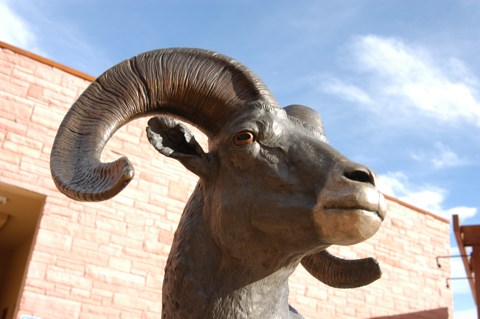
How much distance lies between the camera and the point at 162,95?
94.0 inches

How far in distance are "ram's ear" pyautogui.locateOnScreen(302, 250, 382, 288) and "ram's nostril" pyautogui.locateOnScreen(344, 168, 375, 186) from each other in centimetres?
83

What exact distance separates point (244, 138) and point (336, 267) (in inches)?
38.7

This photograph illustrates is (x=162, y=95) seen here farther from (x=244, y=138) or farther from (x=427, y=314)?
(x=427, y=314)

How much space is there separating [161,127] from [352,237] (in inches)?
35.4

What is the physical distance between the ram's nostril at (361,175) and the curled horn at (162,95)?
1.94 ft

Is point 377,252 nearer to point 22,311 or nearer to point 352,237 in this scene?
point 22,311

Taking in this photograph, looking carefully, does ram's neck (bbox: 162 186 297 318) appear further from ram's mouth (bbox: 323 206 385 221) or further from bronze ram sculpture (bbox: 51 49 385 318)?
ram's mouth (bbox: 323 206 385 221)

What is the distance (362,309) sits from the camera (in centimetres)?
948

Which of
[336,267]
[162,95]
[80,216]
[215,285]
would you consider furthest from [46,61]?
[215,285]

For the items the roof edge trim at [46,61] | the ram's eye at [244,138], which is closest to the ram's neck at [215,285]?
the ram's eye at [244,138]

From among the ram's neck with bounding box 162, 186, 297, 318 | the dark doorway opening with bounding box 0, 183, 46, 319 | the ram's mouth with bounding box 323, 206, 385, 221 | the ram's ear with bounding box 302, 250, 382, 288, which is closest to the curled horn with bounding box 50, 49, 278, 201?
the ram's neck with bounding box 162, 186, 297, 318

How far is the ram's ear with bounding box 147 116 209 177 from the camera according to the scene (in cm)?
215

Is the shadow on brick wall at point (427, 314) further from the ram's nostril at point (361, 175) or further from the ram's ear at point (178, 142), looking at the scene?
the ram's nostril at point (361, 175)

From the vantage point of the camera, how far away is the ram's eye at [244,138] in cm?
209
